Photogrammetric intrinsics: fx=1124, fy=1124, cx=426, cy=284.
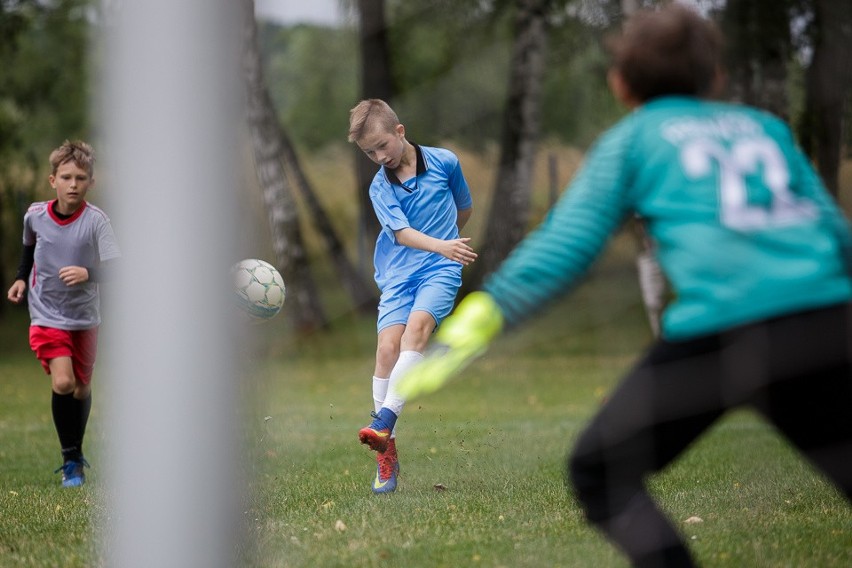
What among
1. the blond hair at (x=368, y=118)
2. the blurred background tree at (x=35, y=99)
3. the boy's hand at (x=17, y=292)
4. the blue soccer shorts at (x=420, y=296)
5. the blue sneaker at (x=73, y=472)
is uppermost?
the blond hair at (x=368, y=118)

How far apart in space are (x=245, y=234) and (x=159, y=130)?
0.25 meters

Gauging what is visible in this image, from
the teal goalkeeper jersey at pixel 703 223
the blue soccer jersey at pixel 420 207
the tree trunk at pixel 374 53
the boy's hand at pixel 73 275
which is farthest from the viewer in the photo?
the tree trunk at pixel 374 53

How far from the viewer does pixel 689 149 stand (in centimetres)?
235

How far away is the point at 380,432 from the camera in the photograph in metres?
4.50

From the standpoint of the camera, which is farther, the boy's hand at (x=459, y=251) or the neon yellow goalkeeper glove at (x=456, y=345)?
the boy's hand at (x=459, y=251)

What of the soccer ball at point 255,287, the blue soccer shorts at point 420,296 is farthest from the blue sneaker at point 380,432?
the soccer ball at point 255,287

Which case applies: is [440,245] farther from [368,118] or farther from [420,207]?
[368,118]

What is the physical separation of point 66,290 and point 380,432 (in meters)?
1.77

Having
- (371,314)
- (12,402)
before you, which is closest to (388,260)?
(371,314)

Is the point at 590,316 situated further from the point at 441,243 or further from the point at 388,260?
the point at 441,243

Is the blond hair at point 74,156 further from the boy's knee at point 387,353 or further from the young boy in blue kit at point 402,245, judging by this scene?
the boy's knee at point 387,353

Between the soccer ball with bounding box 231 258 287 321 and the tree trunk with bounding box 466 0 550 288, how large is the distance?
141 inches

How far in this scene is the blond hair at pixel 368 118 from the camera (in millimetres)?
4359

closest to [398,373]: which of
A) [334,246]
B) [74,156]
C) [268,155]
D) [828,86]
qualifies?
[268,155]
